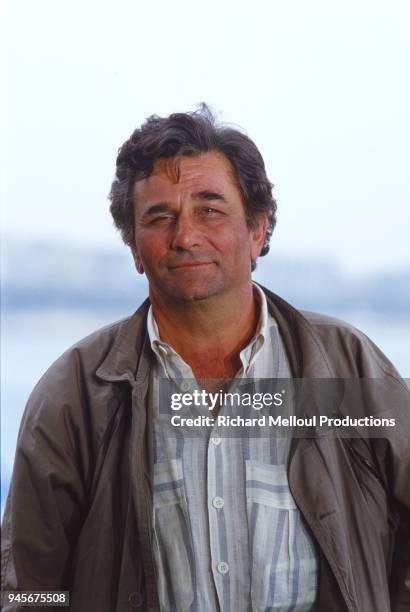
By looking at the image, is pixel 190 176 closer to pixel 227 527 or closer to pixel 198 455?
pixel 198 455

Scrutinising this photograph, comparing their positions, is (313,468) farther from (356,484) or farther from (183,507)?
(183,507)


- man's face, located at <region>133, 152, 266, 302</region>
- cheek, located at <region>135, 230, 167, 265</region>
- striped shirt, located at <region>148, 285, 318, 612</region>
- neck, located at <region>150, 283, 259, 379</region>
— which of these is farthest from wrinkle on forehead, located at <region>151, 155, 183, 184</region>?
striped shirt, located at <region>148, 285, 318, 612</region>

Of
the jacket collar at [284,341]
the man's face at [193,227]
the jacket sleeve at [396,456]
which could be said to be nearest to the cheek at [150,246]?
the man's face at [193,227]

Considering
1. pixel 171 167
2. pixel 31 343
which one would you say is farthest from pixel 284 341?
pixel 31 343

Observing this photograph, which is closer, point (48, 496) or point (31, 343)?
point (48, 496)

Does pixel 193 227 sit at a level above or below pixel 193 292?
above

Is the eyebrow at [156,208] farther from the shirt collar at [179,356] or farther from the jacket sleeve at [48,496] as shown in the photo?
the jacket sleeve at [48,496]

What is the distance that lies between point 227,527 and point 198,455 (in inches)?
5.4

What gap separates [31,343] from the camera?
1.61 metres

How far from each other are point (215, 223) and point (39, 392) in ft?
1.53

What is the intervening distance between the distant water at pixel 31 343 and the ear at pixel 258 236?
0.19 meters

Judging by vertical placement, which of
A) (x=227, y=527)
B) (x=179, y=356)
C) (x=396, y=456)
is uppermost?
(x=179, y=356)

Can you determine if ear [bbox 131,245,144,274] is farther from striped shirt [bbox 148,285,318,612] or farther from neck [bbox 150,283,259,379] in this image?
striped shirt [bbox 148,285,318,612]

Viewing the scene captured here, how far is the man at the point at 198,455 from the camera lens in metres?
1.40
